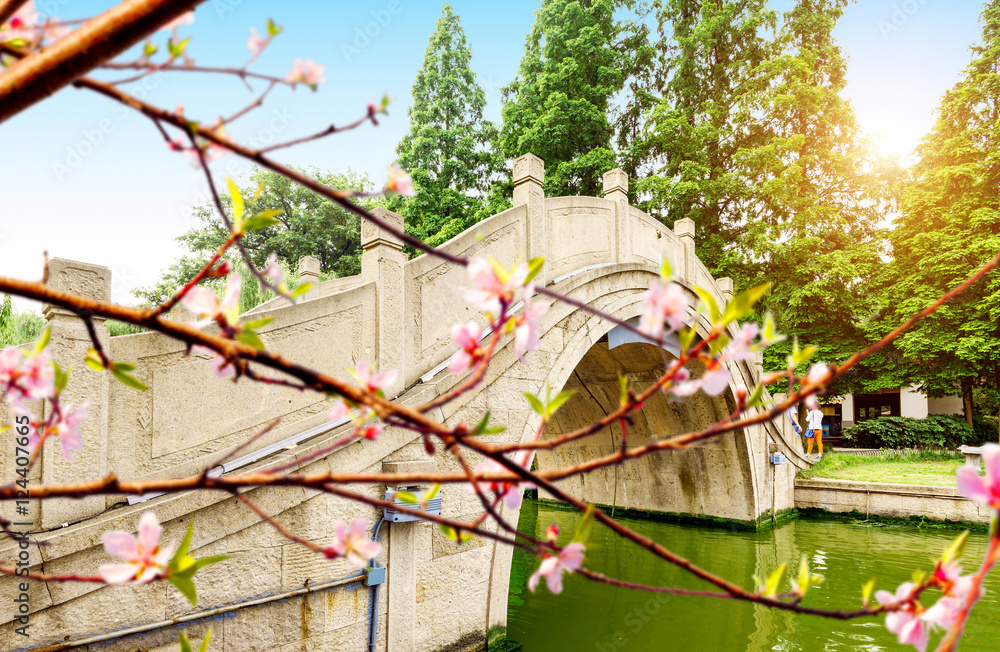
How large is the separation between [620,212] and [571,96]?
11124mm

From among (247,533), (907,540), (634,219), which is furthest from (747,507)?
(247,533)

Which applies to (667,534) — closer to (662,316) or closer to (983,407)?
(662,316)

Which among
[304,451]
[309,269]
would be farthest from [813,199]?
[304,451]

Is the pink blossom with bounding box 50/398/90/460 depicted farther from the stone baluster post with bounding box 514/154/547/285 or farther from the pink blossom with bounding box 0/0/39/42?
the stone baluster post with bounding box 514/154/547/285

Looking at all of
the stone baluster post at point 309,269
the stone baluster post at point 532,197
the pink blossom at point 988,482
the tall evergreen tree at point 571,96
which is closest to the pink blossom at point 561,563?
the pink blossom at point 988,482

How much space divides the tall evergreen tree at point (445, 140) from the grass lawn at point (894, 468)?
11.9 m

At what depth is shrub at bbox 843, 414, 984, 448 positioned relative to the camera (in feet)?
50.5

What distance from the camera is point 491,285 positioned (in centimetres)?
94

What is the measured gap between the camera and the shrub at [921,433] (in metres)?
15.4

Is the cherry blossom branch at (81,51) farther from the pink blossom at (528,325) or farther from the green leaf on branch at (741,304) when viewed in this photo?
the green leaf on branch at (741,304)

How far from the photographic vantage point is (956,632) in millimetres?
749

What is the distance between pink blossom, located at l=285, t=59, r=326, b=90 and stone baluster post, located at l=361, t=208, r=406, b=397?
12.1ft

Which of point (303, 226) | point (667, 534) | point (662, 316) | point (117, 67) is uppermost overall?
point (303, 226)

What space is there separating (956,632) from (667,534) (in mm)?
12259
